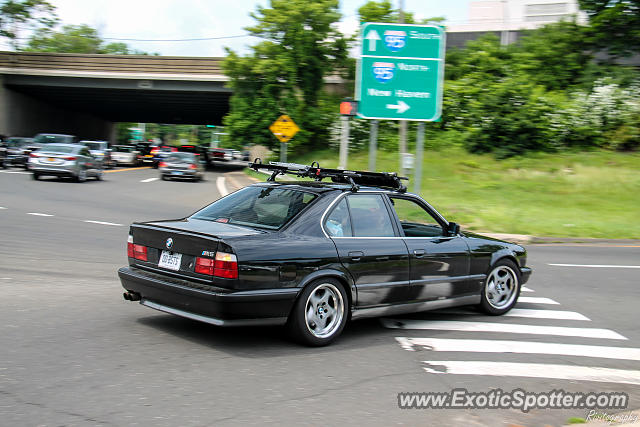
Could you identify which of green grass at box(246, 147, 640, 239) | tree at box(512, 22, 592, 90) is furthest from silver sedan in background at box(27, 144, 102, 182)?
tree at box(512, 22, 592, 90)

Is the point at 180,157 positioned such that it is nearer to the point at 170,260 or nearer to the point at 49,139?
the point at 49,139

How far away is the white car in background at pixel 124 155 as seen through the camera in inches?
1836

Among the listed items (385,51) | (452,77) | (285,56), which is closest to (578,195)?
(385,51)

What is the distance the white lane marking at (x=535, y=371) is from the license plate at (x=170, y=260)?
2.26 metres

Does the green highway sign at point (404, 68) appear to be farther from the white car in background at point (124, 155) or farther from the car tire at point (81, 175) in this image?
the white car in background at point (124, 155)

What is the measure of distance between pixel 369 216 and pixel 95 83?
144ft

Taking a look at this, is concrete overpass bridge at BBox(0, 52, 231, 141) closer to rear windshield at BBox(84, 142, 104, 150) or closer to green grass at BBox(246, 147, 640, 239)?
rear windshield at BBox(84, 142, 104, 150)

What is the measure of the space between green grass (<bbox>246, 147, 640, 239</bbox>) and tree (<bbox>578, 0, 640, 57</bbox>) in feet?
29.6

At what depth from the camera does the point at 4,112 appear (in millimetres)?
47031

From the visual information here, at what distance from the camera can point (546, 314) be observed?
7762 mm

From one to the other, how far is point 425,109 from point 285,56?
2093 centimetres

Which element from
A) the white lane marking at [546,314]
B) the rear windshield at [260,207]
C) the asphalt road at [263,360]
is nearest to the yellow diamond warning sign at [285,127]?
the asphalt road at [263,360]

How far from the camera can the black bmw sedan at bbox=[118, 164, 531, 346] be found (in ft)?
17.4

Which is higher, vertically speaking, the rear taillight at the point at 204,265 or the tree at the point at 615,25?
the tree at the point at 615,25
